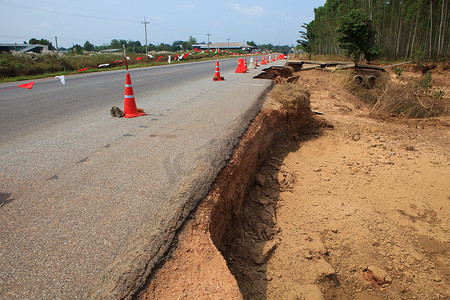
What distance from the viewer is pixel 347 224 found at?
3906 mm

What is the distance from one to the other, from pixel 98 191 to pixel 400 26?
1350 inches

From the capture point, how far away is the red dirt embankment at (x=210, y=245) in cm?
164

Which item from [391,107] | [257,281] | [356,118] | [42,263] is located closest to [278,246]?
[257,281]

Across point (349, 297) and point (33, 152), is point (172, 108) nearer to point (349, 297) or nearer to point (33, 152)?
point (33, 152)

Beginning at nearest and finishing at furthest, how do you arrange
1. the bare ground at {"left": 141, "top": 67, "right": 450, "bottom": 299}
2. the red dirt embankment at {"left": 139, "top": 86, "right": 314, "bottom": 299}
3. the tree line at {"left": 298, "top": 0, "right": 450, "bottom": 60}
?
1. the red dirt embankment at {"left": 139, "top": 86, "right": 314, "bottom": 299}
2. the bare ground at {"left": 141, "top": 67, "right": 450, "bottom": 299}
3. the tree line at {"left": 298, "top": 0, "right": 450, "bottom": 60}

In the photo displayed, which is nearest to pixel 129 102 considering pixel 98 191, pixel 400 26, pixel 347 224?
pixel 98 191

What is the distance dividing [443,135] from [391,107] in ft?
9.07

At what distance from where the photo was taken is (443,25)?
22.3 m

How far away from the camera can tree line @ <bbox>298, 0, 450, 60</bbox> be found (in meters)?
22.9

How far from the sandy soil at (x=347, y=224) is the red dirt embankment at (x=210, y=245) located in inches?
14.9

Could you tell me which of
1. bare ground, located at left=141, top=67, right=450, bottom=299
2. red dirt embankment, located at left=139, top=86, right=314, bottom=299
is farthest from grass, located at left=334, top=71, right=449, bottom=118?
red dirt embankment, located at left=139, top=86, right=314, bottom=299

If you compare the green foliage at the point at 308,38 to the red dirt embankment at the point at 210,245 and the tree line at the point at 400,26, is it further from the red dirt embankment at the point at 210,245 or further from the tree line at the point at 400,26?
the red dirt embankment at the point at 210,245

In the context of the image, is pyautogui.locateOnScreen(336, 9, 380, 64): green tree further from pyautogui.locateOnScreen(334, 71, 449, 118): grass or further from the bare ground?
the bare ground

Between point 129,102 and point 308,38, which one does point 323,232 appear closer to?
point 129,102
